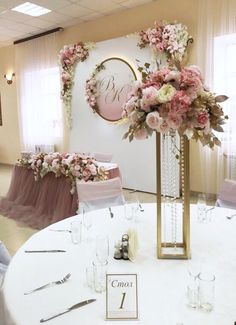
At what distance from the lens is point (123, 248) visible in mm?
1416

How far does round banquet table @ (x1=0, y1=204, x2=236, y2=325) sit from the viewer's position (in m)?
Answer: 1.01

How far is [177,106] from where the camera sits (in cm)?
125

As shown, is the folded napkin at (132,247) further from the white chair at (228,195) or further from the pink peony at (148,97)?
the white chair at (228,195)

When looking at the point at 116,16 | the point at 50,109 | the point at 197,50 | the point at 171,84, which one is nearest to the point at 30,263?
the point at 171,84

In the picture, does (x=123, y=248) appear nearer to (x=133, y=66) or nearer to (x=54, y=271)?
(x=54, y=271)

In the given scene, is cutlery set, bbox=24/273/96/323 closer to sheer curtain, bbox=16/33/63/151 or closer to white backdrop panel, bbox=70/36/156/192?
white backdrop panel, bbox=70/36/156/192

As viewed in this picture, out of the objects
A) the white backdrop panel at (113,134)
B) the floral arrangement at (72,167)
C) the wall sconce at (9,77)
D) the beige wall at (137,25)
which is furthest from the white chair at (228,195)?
the wall sconce at (9,77)

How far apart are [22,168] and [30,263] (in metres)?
3.22

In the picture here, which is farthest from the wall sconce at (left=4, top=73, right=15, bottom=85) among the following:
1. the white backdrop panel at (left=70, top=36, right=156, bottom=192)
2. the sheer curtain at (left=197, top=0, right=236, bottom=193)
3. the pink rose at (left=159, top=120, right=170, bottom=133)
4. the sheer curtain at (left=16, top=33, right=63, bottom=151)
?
the pink rose at (left=159, top=120, right=170, bottom=133)

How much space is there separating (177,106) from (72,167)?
2507 millimetres

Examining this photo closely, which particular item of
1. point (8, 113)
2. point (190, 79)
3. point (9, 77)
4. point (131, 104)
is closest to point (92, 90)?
point (9, 77)

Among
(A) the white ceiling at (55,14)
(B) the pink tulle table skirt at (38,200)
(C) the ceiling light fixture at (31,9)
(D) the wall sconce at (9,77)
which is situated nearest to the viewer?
(B) the pink tulle table skirt at (38,200)

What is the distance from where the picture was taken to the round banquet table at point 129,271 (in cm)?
101

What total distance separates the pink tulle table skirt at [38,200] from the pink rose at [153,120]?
2448 millimetres
